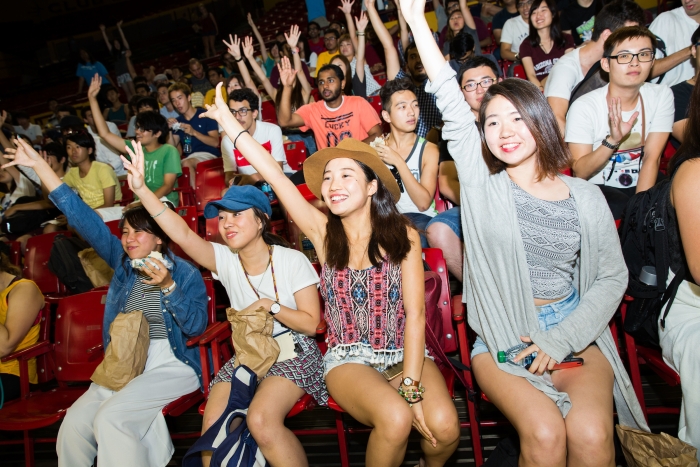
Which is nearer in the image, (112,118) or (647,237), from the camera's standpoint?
(647,237)

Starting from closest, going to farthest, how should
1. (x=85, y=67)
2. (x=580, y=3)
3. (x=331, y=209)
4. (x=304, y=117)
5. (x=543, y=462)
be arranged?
(x=543, y=462) → (x=331, y=209) → (x=304, y=117) → (x=580, y=3) → (x=85, y=67)

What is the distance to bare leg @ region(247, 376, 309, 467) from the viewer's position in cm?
198

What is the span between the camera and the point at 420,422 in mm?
1880

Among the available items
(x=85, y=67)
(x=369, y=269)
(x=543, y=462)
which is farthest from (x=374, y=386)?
(x=85, y=67)

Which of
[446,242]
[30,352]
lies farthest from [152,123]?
[446,242]

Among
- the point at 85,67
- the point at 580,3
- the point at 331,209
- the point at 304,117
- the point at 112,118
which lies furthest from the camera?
the point at 85,67

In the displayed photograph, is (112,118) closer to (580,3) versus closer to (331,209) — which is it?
(580,3)

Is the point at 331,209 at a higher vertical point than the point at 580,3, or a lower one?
lower

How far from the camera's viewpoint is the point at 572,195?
1900 millimetres

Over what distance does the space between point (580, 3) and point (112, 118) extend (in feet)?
24.5

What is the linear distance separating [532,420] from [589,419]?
17 centimetres

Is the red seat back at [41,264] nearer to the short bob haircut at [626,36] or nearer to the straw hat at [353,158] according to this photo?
the straw hat at [353,158]

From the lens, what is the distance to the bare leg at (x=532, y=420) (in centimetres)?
165

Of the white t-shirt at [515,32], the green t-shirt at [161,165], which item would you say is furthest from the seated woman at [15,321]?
the white t-shirt at [515,32]
